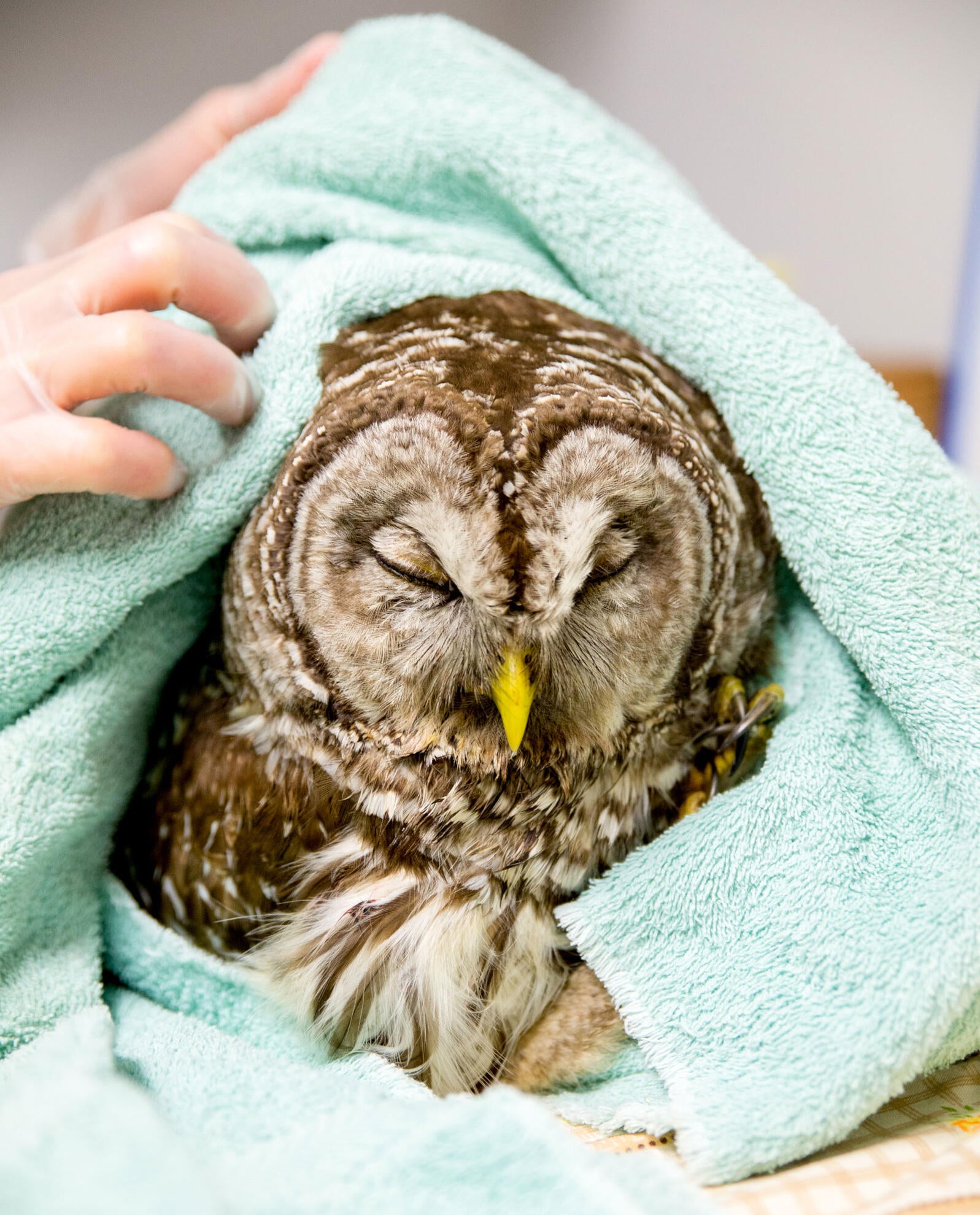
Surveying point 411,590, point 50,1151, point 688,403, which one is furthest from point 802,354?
point 50,1151

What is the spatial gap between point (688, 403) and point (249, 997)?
0.71m

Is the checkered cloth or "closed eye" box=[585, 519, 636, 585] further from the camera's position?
"closed eye" box=[585, 519, 636, 585]

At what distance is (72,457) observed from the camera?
0.76 meters

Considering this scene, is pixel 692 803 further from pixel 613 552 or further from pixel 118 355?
pixel 118 355

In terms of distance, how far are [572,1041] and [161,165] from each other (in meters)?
1.21

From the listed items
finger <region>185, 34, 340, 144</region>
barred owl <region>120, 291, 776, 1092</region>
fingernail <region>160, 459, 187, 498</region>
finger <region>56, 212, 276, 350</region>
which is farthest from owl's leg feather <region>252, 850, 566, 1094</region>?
finger <region>185, 34, 340, 144</region>

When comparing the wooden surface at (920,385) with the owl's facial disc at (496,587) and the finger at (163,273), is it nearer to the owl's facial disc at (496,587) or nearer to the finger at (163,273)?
the owl's facial disc at (496,587)

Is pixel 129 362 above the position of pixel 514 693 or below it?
above

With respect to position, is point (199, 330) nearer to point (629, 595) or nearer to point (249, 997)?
point (629, 595)

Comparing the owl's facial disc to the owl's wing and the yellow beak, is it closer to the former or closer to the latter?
the yellow beak

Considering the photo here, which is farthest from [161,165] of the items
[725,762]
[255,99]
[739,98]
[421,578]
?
[725,762]

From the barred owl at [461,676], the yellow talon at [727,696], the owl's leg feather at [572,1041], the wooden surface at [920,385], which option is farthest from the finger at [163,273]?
the wooden surface at [920,385]

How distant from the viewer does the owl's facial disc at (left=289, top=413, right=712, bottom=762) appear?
693 mm

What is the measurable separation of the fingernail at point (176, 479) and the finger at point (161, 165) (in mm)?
616
